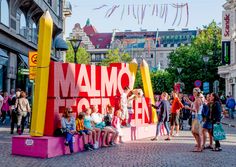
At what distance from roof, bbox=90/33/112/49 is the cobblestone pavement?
436 ft

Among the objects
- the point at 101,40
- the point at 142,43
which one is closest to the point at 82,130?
the point at 142,43

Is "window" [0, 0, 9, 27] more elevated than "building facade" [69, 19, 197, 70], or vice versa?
"building facade" [69, 19, 197, 70]

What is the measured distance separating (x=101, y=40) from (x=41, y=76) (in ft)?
452

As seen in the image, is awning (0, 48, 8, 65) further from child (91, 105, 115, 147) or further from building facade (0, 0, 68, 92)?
child (91, 105, 115, 147)

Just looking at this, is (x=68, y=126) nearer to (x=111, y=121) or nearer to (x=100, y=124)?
(x=100, y=124)

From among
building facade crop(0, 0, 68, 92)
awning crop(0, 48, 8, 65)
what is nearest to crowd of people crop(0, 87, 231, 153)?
awning crop(0, 48, 8, 65)

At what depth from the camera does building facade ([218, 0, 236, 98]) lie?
148 feet

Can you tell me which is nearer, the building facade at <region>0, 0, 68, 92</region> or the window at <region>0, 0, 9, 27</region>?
the window at <region>0, 0, 9, 27</region>

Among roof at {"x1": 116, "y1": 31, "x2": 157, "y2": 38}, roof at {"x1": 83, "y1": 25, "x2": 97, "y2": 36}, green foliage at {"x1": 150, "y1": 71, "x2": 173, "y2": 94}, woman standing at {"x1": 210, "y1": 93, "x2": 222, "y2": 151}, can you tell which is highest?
roof at {"x1": 83, "y1": 25, "x2": 97, "y2": 36}

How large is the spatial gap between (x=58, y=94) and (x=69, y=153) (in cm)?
177

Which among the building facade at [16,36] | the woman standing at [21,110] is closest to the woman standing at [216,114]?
the woman standing at [21,110]

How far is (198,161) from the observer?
1159cm

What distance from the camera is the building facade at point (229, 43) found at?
45188 millimetres

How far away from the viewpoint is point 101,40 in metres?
150
